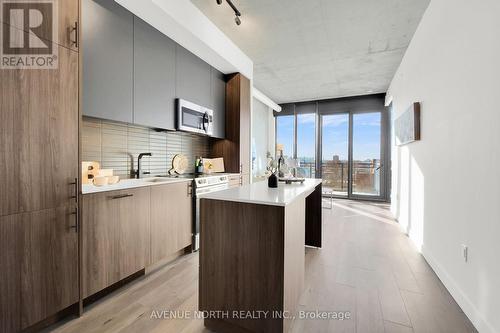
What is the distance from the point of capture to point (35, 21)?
4.68 feet

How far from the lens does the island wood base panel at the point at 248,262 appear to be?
4.56 feet

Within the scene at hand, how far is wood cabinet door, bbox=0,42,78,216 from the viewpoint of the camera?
4.31 feet

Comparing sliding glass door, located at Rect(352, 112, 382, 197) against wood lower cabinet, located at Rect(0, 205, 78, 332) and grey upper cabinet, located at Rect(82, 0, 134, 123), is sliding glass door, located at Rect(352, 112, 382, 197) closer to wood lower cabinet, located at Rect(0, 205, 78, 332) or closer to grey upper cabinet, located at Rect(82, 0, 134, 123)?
grey upper cabinet, located at Rect(82, 0, 134, 123)

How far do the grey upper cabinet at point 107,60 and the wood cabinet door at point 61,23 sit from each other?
0.22 meters

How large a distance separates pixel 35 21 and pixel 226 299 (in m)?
2.09

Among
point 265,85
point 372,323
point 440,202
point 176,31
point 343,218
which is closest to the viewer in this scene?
point 372,323

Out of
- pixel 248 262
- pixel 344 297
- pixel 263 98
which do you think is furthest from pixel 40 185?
pixel 263 98

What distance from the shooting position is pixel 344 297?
1.95m

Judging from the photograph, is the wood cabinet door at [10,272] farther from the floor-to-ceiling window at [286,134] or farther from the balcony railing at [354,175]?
the floor-to-ceiling window at [286,134]

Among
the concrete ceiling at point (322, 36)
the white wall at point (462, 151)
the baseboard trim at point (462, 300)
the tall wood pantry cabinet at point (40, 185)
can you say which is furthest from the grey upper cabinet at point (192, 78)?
the baseboard trim at point (462, 300)

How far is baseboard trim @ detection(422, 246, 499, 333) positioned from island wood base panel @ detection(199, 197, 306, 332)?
1187 millimetres

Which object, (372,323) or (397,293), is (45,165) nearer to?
(372,323)

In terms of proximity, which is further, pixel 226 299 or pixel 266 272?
pixel 226 299

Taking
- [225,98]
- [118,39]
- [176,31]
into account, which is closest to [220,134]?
[225,98]
